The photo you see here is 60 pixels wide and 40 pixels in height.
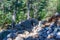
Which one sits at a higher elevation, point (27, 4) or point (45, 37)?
point (45, 37)

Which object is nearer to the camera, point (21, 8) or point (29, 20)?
point (29, 20)

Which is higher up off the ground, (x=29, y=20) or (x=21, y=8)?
(x=29, y=20)

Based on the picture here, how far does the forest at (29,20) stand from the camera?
78.5ft

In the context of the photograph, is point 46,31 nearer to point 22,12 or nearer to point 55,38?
point 55,38

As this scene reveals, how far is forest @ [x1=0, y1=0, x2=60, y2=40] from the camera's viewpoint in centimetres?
2393

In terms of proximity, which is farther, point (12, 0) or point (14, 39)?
point (12, 0)

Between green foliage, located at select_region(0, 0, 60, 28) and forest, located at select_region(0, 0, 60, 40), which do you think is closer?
forest, located at select_region(0, 0, 60, 40)

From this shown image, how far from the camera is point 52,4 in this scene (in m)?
57.7

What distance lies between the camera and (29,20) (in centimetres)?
3431

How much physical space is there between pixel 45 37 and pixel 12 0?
24777mm

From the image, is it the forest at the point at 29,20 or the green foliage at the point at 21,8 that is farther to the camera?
the green foliage at the point at 21,8

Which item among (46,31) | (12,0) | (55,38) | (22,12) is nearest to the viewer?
(55,38)

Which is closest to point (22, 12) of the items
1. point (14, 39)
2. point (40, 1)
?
point (40, 1)

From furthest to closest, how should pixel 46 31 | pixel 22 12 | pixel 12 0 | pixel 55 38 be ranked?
pixel 22 12, pixel 12 0, pixel 46 31, pixel 55 38
